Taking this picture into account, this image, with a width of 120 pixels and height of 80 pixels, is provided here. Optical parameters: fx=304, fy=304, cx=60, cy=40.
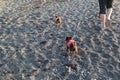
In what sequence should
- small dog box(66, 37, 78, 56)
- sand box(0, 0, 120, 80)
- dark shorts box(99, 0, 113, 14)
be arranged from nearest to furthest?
sand box(0, 0, 120, 80) < small dog box(66, 37, 78, 56) < dark shorts box(99, 0, 113, 14)

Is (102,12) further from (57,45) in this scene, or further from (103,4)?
(57,45)

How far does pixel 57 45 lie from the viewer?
702 cm

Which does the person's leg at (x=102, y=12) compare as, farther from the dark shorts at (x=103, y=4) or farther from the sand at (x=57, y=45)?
the sand at (x=57, y=45)

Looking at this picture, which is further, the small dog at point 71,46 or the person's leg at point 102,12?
the person's leg at point 102,12

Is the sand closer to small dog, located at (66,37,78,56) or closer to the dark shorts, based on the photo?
small dog, located at (66,37,78,56)

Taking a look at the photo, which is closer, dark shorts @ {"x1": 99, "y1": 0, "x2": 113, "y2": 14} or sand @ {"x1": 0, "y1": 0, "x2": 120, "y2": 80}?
sand @ {"x1": 0, "y1": 0, "x2": 120, "y2": 80}

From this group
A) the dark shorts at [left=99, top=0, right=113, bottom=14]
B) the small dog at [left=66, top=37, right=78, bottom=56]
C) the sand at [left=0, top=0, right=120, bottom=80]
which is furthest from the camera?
the dark shorts at [left=99, top=0, right=113, bottom=14]

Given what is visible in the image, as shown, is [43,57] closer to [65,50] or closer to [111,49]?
[65,50]

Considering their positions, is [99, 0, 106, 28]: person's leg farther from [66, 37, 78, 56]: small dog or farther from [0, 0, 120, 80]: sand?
[66, 37, 78, 56]: small dog

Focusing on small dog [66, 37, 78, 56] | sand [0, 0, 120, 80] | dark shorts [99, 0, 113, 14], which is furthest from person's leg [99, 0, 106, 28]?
small dog [66, 37, 78, 56]

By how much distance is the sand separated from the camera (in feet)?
19.0

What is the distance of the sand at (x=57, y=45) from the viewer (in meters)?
5.79

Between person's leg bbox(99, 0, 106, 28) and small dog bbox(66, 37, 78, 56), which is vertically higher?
person's leg bbox(99, 0, 106, 28)

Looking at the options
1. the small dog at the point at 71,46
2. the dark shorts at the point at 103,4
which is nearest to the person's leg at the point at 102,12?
the dark shorts at the point at 103,4
